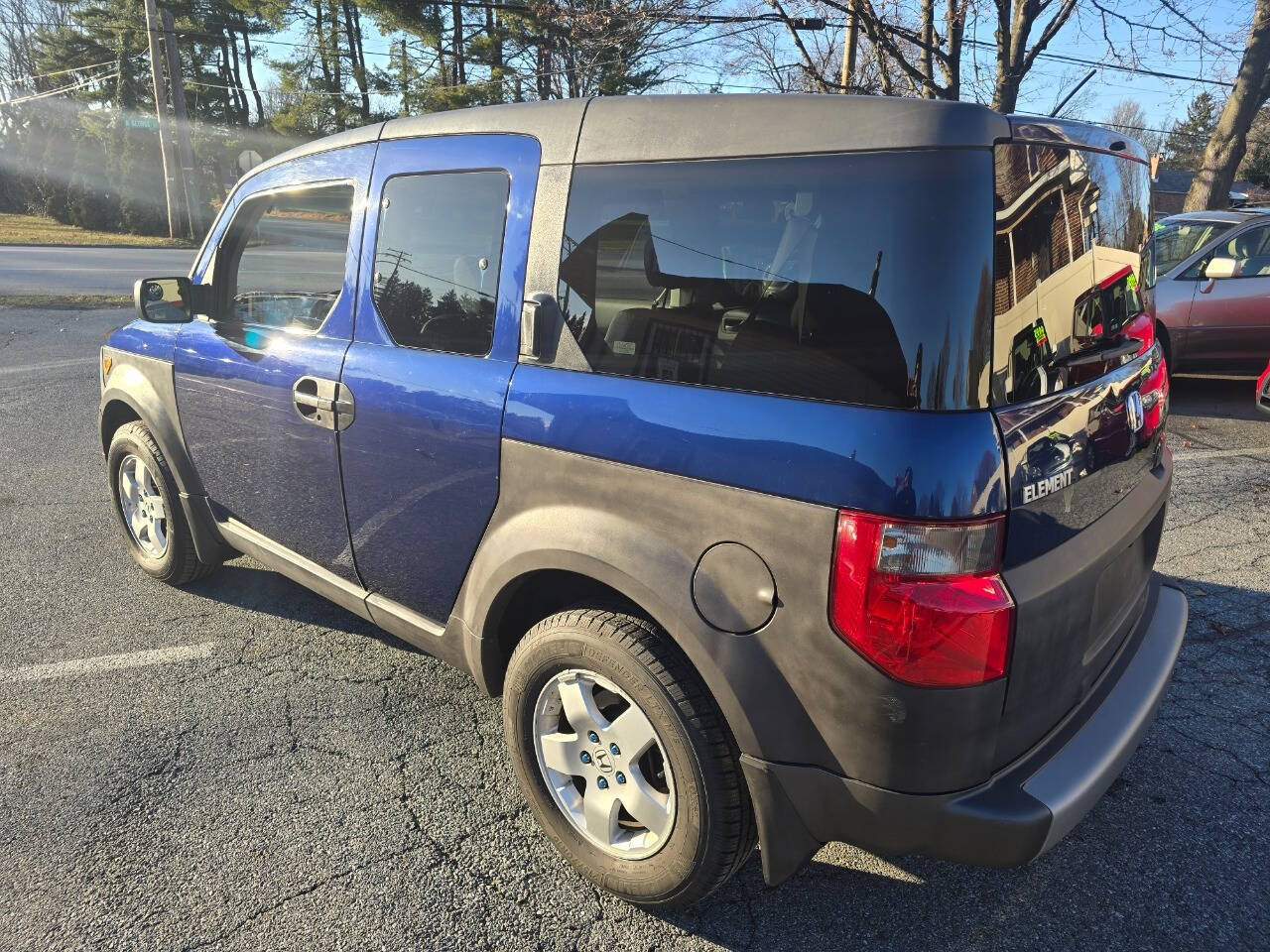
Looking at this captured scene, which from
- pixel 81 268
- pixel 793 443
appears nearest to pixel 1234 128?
pixel 793 443

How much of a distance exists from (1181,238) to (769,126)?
8170 millimetres

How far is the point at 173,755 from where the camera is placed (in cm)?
274

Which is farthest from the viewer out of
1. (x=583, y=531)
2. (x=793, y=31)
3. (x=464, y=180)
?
(x=793, y=31)

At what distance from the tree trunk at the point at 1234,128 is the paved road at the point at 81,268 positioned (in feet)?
62.9

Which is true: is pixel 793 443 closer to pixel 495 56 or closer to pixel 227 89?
pixel 495 56

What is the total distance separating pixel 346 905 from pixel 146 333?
2.69m

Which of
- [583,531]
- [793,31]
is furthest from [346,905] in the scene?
[793,31]

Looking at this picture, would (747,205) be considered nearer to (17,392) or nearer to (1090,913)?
(1090,913)

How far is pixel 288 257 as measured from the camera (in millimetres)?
3348

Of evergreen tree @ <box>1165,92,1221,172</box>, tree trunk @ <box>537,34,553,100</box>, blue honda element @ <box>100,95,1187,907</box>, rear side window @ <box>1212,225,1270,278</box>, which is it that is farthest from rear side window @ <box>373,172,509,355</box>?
evergreen tree @ <box>1165,92,1221,172</box>

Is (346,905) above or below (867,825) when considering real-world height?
below

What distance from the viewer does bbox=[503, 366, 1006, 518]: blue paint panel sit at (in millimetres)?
1583

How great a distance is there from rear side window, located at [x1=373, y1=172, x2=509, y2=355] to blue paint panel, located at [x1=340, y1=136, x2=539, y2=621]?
0.04 meters

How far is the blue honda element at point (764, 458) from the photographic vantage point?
64.3 inches
